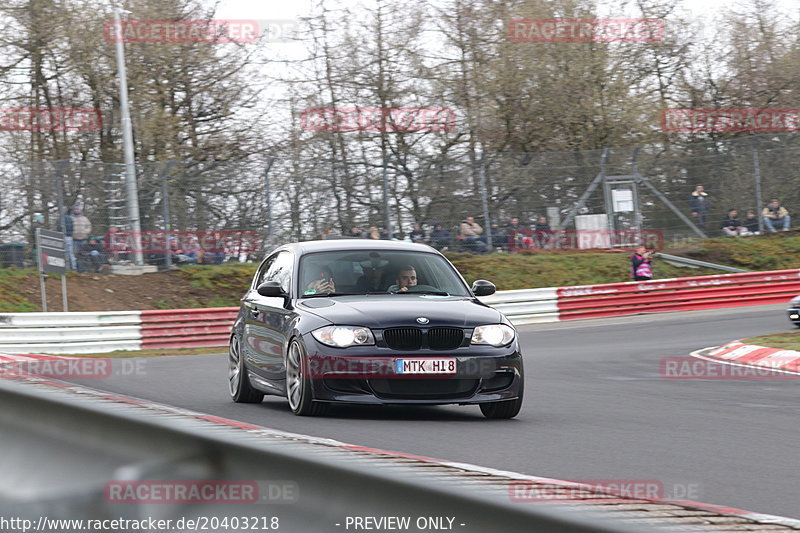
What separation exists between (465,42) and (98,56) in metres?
11.1

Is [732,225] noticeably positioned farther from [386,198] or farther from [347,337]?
[347,337]

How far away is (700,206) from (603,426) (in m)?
22.1

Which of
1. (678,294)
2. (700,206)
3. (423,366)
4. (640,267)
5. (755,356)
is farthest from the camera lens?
(700,206)

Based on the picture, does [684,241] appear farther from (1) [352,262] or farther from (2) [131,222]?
(1) [352,262]

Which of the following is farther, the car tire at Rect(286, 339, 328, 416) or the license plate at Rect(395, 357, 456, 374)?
the car tire at Rect(286, 339, 328, 416)

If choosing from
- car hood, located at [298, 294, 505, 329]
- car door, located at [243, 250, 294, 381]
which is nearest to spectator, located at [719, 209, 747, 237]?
car door, located at [243, 250, 294, 381]

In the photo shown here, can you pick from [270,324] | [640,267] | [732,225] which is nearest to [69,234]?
[640,267]

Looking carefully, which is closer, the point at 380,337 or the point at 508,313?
the point at 380,337

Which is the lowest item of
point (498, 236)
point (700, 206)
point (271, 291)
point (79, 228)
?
point (271, 291)

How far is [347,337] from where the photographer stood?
8.99 m

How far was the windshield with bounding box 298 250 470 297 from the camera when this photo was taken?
1009 cm

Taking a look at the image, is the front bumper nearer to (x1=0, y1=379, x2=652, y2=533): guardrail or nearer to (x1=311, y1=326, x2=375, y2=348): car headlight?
(x1=311, y1=326, x2=375, y2=348): car headlight

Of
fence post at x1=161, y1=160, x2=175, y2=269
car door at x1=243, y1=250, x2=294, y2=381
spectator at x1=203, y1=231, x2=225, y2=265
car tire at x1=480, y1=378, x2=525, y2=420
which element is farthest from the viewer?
spectator at x1=203, y1=231, x2=225, y2=265

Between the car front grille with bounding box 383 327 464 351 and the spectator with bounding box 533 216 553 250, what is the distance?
20.5 m
